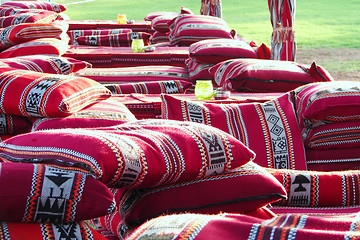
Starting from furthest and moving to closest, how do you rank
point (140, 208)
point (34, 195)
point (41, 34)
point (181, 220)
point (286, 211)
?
point (41, 34), point (286, 211), point (140, 208), point (34, 195), point (181, 220)

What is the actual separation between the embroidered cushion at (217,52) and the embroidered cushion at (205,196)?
2209mm

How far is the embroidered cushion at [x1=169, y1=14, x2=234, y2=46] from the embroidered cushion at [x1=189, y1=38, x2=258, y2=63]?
0.89 m

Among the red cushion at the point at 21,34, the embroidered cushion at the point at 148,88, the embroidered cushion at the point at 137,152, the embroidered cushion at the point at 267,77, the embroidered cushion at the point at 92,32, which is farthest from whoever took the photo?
the embroidered cushion at the point at 92,32

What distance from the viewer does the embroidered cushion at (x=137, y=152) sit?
1192 mm

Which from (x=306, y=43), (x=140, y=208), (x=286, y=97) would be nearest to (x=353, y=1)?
(x=306, y=43)

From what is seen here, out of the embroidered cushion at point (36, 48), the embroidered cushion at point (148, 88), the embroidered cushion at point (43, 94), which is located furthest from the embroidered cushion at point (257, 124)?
the embroidered cushion at point (36, 48)

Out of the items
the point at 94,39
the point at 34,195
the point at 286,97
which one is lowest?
the point at 94,39

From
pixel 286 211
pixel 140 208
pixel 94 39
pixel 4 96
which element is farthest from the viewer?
pixel 94 39

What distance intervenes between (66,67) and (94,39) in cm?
232

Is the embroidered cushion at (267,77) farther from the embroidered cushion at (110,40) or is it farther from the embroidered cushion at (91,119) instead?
the embroidered cushion at (110,40)

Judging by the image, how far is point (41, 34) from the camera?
3.95 metres

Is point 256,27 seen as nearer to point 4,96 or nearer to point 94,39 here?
point 94,39

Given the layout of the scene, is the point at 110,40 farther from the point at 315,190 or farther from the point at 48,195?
the point at 48,195

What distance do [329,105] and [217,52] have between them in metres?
1.54
